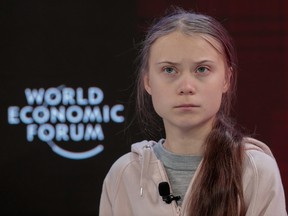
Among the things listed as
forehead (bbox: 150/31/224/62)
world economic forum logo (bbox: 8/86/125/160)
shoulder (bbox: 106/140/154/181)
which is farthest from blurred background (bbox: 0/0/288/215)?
forehead (bbox: 150/31/224/62)

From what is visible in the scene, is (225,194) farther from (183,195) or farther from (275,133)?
(275,133)

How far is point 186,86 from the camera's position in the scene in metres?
1.29

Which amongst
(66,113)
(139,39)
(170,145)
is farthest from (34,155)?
(170,145)

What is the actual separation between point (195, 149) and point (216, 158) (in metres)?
0.05

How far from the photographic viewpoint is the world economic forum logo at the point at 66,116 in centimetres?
294

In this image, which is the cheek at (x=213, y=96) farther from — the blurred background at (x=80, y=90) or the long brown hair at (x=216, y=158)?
the blurred background at (x=80, y=90)

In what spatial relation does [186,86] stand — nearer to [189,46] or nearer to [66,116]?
[189,46]

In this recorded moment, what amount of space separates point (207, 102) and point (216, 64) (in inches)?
3.3

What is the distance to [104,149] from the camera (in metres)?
2.96

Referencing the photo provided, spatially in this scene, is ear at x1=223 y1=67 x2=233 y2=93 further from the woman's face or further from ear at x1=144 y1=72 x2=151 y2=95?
ear at x1=144 y1=72 x2=151 y2=95

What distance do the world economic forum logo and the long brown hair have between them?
153 cm

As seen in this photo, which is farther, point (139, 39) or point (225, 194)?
point (139, 39)

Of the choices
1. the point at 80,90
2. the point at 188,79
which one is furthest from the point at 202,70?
the point at 80,90

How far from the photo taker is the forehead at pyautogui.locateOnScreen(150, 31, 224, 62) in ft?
4.29
